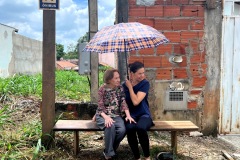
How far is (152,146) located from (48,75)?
Result: 1780mm

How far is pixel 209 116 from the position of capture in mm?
5137

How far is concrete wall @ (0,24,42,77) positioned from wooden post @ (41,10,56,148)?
9.07 meters

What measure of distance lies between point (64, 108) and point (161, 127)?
1.76 metres

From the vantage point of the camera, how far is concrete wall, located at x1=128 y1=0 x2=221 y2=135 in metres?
4.91

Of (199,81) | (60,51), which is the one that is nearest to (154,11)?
(199,81)

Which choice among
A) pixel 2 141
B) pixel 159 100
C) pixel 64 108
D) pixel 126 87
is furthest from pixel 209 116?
pixel 2 141

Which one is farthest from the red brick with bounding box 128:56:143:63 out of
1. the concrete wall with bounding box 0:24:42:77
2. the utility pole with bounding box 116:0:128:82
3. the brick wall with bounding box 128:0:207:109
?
the concrete wall with bounding box 0:24:42:77

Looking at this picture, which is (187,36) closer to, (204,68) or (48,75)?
(204,68)

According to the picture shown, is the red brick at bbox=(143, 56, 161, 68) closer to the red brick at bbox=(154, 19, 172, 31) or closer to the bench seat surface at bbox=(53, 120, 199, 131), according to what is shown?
the red brick at bbox=(154, 19, 172, 31)

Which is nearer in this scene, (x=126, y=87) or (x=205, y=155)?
(x=126, y=87)

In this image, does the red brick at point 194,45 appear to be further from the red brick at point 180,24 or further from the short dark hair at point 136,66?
the short dark hair at point 136,66

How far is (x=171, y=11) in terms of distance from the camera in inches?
194

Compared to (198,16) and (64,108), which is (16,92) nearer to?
(64,108)

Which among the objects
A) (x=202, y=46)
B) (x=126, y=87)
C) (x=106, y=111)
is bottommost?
(x=106, y=111)
